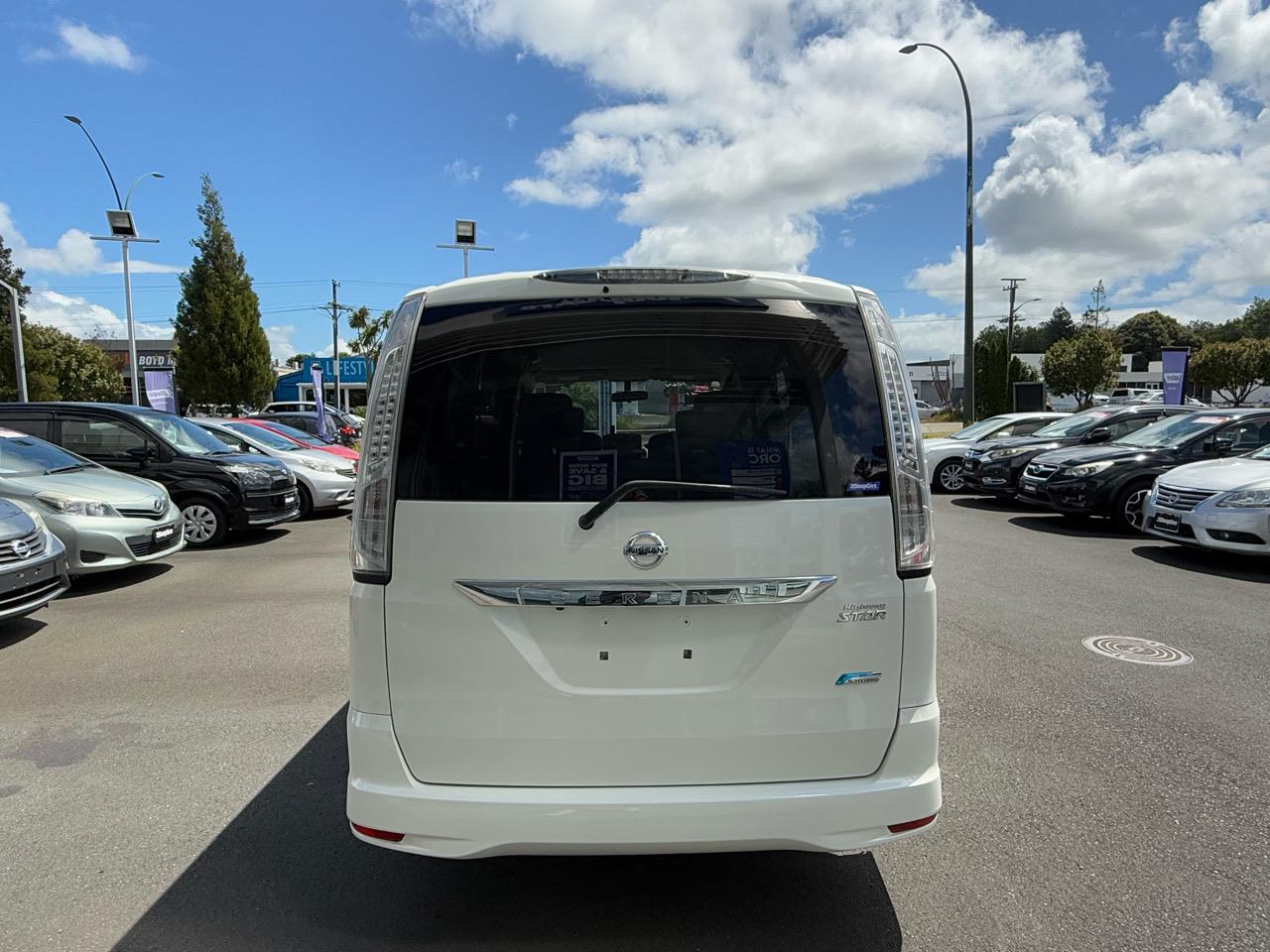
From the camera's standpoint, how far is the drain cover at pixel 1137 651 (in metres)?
5.41

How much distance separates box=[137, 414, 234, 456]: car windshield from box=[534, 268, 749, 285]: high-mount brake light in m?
9.41

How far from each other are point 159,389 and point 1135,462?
72.9 feet

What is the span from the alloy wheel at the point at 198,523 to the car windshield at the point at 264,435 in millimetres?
3584

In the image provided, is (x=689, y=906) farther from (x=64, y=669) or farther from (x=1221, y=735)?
(x=64, y=669)

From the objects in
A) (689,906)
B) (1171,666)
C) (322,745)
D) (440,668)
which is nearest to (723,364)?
(440,668)

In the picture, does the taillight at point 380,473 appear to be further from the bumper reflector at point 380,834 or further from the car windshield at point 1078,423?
the car windshield at point 1078,423

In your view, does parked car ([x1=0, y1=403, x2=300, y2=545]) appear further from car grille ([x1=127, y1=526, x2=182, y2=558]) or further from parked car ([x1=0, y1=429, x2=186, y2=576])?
car grille ([x1=127, y1=526, x2=182, y2=558])

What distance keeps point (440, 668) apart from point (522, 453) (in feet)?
2.20

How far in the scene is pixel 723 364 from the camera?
8.23ft

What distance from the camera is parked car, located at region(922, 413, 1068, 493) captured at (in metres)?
15.4

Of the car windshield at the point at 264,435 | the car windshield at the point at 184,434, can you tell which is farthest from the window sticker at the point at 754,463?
the car windshield at the point at 264,435

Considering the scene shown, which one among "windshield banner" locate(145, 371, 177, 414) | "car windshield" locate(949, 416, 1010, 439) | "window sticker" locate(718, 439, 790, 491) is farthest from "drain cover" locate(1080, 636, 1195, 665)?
"windshield banner" locate(145, 371, 177, 414)

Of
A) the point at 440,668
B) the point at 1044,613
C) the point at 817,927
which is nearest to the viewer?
the point at 440,668

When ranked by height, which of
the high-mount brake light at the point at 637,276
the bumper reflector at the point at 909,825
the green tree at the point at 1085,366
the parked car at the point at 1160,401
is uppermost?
the green tree at the point at 1085,366
